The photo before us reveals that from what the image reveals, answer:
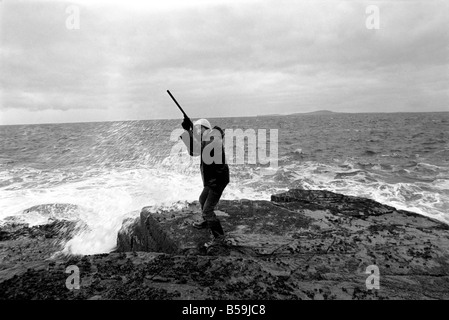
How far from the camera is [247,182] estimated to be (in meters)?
12.9

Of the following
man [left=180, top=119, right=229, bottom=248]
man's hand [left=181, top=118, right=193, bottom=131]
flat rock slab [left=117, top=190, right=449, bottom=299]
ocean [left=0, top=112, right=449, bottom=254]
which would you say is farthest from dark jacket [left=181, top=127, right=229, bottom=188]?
ocean [left=0, top=112, right=449, bottom=254]

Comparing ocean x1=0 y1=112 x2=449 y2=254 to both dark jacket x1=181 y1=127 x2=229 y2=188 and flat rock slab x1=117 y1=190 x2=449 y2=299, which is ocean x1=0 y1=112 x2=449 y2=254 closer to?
flat rock slab x1=117 y1=190 x2=449 y2=299

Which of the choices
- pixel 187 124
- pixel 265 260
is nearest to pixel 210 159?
pixel 187 124

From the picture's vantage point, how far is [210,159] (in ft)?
15.7

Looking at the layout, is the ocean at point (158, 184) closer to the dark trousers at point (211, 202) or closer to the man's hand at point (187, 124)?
the dark trousers at point (211, 202)

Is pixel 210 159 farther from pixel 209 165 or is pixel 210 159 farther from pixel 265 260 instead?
pixel 265 260

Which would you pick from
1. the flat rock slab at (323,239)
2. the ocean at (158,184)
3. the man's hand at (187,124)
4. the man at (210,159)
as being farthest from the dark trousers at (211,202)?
the ocean at (158,184)

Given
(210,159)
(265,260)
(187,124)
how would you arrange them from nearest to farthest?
1. (265,260)
2. (210,159)
3. (187,124)

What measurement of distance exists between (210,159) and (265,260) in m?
1.85

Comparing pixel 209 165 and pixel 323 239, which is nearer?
pixel 209 165

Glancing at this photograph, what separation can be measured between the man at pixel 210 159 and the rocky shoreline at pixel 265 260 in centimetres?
38
